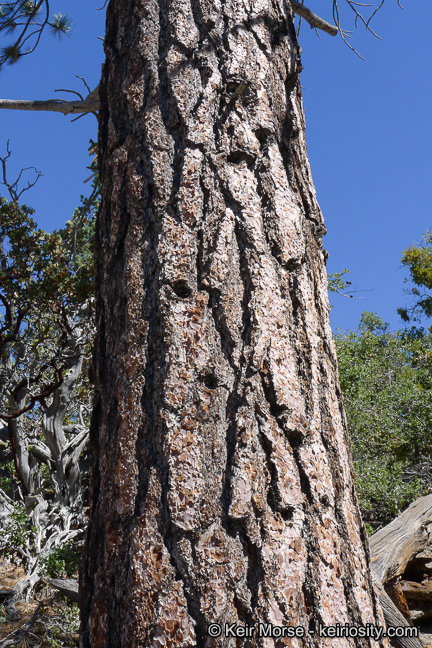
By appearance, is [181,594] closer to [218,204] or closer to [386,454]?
[218,204]

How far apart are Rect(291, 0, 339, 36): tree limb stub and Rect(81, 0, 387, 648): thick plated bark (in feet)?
4.92

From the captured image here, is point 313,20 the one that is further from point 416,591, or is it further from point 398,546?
point 416,591

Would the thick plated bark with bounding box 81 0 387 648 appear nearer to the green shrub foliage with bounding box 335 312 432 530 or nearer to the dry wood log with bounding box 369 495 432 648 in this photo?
the dry wood log with bounding box 369 495 432 648

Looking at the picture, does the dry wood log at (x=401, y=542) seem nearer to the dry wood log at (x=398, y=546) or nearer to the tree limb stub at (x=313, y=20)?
the dry wood log at (x=398, y=546)

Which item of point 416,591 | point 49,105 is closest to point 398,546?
point 416,591

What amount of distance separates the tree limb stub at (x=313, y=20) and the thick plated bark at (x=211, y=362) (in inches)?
59.0

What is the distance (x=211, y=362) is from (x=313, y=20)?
2603mm

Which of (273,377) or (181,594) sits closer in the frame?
(181,594)

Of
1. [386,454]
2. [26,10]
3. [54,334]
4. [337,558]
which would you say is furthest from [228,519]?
[386,454]

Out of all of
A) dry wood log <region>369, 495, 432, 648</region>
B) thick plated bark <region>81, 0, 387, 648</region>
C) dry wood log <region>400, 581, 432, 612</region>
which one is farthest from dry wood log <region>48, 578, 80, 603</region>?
thick plated bark <region>81, 0, 387, 648</region>

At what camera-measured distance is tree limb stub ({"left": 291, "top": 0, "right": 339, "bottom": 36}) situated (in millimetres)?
2931

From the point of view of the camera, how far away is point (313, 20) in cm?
309

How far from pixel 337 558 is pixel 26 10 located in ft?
14.3

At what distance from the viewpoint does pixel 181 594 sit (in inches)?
43.1
